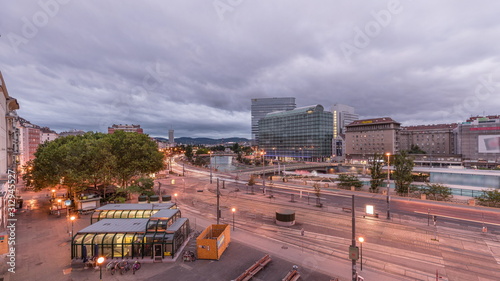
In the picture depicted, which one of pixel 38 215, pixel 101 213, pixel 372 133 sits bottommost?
pixel 38 215

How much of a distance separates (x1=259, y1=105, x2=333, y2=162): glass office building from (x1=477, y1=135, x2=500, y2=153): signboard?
2815 inches

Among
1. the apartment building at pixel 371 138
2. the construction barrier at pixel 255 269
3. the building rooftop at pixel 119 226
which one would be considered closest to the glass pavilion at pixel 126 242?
the building rooftop at pixel 119 226

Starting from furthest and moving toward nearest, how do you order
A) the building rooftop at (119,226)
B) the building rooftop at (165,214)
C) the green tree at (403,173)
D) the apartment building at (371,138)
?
the apartment building at (371,138) < the green tree at (403,173) < the building rooftop at (165,214) < the building rooftop at (119,226)

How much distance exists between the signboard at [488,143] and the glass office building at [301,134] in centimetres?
7151

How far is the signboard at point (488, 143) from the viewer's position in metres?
113

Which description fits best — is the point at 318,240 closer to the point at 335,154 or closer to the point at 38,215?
the point at 38,215

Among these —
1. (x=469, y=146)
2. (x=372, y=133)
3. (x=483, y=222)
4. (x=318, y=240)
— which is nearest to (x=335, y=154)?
(x=372, y=133)

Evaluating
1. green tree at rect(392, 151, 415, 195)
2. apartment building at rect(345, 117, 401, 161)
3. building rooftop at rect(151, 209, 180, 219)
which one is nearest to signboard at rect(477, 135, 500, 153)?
apartment building at rect(345, 117, 401, 161)

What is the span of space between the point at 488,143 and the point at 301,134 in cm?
9240

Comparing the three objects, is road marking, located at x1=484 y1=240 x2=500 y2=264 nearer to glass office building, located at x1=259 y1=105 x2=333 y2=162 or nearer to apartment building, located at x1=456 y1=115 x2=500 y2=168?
glass office building, located at x1=259 y1=105 x2=333 y2=162

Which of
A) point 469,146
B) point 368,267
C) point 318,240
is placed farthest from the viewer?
point 469,146

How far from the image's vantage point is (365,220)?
2795 centimetres

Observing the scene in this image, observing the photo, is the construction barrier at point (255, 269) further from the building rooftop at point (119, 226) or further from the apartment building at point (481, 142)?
the apartment building at point (481, 142)

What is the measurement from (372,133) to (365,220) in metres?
124
